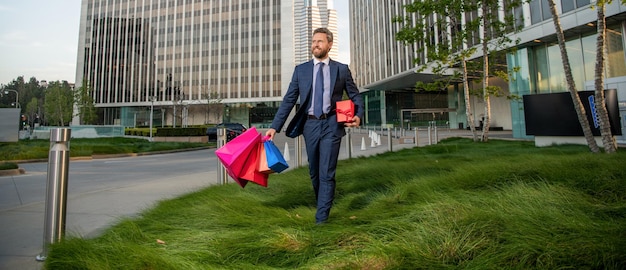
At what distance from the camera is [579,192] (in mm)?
2865

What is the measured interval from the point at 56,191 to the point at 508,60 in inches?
937

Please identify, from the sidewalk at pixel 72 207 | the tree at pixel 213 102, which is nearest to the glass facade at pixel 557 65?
the sidewalk at pixel 72 207

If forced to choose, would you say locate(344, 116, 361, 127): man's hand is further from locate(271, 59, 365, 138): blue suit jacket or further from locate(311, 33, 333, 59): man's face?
locate(311, 33, 333, 59): man's face

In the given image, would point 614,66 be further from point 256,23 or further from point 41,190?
point 256,23

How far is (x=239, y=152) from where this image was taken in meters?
2.79

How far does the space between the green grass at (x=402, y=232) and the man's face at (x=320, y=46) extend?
61.5 inches

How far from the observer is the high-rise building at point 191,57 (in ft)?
218

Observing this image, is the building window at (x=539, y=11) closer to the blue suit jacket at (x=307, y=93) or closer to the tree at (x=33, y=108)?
the blue suit jacket at (x=307, y=93)

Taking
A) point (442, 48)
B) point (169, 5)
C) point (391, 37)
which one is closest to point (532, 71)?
point (442, 48)

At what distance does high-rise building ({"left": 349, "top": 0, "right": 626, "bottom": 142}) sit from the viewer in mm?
15508

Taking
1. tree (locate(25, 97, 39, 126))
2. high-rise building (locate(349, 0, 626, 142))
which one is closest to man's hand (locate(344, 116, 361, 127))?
high-rise building (locate(349, 0, 626, 142))

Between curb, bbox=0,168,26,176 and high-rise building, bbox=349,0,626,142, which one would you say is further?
high-rise building, bbox=349,0,626,142

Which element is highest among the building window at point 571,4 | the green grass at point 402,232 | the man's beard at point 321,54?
the building window at point 571,4

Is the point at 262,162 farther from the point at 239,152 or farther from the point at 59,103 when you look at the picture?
the point at 59,103
